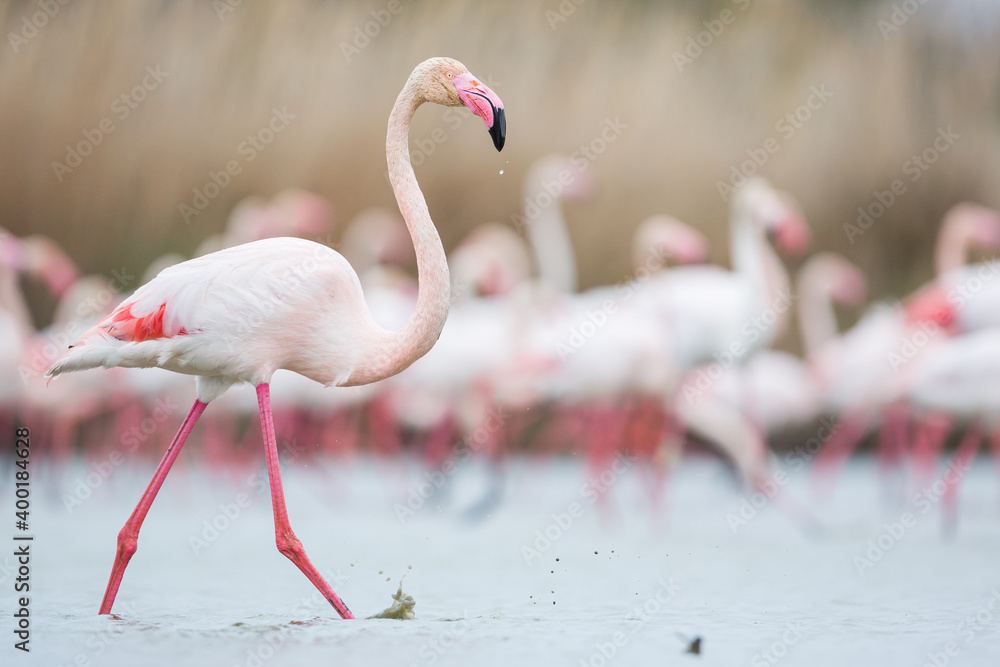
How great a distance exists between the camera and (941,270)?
348 inches

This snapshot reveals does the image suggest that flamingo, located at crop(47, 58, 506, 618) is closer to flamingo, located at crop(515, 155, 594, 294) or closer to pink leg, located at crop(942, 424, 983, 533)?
pink leg, located at crop(942, 424, 983, 533)

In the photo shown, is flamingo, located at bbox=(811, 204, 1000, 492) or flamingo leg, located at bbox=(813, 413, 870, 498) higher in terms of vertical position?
flamingo, located at bbox=(811, 204, 1000, 492)

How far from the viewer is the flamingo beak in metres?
3.28

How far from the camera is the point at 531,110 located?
1001cm

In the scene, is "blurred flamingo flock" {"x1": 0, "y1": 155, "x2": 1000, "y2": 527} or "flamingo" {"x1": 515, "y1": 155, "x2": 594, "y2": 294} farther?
"flamingo" {"x1": 515, "y1": 155, "x2": 594, "y2": 294}

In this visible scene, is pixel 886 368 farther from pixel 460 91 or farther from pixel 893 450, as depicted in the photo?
pixel 460 91

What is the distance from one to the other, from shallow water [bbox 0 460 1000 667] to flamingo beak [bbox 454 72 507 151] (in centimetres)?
148

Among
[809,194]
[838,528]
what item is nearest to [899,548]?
[838,528]

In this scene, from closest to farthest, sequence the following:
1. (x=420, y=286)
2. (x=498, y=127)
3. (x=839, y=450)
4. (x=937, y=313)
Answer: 1. (x=498, y=127)
2. (x=420, y=286)
3. (x=937, y=313)
4. (x=839, y=450)

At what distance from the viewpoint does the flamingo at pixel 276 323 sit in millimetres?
3498

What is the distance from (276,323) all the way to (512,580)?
5.57ft

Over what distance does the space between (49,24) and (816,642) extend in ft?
27.4

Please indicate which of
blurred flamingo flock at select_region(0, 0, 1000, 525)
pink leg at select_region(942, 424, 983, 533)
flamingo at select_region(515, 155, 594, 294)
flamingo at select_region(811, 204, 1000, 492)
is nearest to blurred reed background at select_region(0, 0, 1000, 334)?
blurred flamingo flock at select_region(0, 0, 1000, 525)

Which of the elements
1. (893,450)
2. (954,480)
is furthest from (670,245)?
(954,480)
